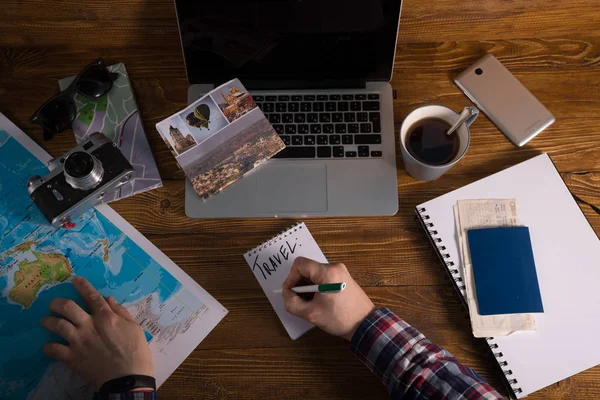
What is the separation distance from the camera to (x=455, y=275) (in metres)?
0.91

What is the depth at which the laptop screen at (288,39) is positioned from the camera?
2.87 feet

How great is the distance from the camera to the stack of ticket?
34.3 inches

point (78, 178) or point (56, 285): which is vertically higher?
point (78, 178)

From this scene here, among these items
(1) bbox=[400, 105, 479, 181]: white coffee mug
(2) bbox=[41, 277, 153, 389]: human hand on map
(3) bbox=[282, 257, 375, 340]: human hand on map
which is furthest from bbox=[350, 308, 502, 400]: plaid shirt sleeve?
(2) bbox=[41, 277, 153, 389]: human hand on map

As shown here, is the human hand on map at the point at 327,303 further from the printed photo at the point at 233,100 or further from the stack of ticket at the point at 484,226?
the printed photo at the point at 233,100

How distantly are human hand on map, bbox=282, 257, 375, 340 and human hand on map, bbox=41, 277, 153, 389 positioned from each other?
10.8 inches

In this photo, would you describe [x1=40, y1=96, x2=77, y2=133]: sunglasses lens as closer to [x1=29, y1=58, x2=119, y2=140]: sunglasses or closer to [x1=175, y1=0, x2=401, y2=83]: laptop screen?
[x1=29, y1=58, x2=119, y2=140]: sunglasses

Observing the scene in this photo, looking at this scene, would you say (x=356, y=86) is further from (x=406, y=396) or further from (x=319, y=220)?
(x=406, y=396)

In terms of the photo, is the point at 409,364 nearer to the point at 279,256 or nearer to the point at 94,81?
the point at 279,256

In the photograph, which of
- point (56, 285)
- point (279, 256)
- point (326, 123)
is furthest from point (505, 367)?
point (56, 285)

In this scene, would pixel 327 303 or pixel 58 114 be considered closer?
pixel 327 303

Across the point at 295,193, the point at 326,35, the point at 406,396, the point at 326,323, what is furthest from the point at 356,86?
the point at 406,396

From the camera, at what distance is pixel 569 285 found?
35.2 inches

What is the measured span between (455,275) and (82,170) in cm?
69
